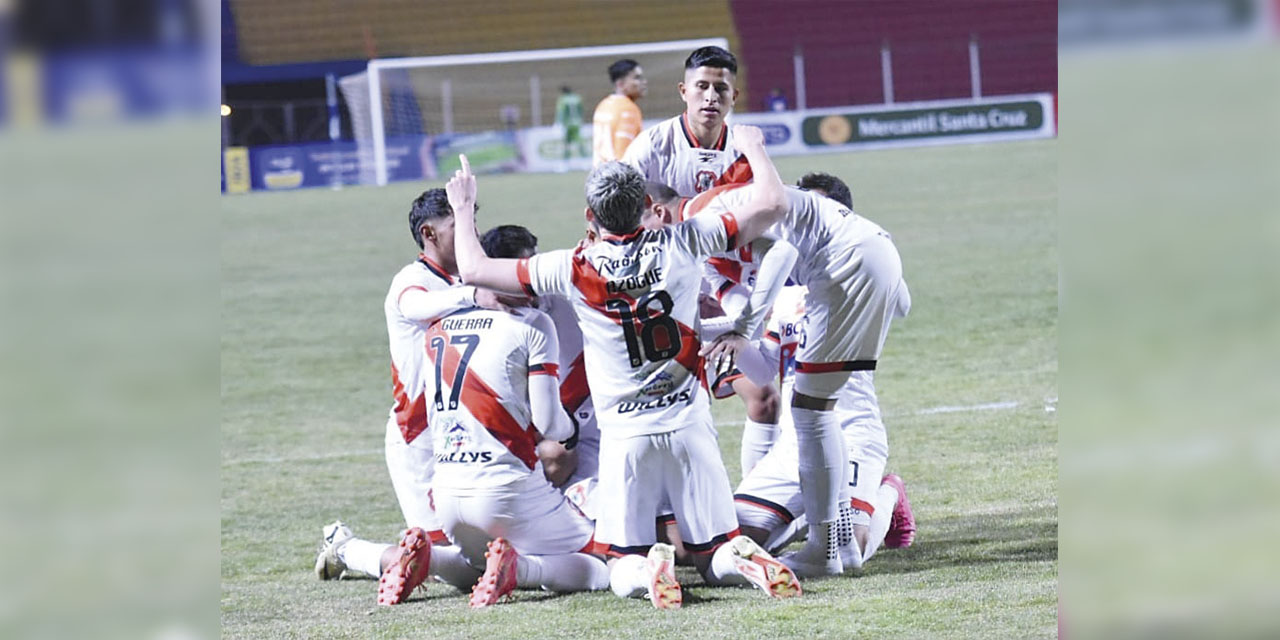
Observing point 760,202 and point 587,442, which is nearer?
point 760,202

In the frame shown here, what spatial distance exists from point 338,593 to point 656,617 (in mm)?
1272

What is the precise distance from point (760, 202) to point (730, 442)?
3.11 meters

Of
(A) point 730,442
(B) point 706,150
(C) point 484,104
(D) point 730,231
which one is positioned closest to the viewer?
(D) point 730,231

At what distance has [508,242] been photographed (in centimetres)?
480

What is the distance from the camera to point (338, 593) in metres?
4.77

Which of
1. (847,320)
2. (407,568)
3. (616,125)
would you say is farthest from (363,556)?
(616,125)

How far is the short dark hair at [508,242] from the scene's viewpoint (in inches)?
189

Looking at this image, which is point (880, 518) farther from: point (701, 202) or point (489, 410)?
point (489, 410)

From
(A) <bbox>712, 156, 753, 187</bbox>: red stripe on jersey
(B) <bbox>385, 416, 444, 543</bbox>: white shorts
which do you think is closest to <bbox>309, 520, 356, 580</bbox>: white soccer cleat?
(B) <bbox>385, 416, 444, 543</bbox>: white shorts

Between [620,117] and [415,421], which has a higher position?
[620,117]

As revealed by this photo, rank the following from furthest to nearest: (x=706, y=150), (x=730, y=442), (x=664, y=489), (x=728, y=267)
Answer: (x=730, y=442) < (x=706, y=150) < (x=728, y=267) < (x=664, y=489)

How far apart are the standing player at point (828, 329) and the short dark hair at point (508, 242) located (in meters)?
0.68
